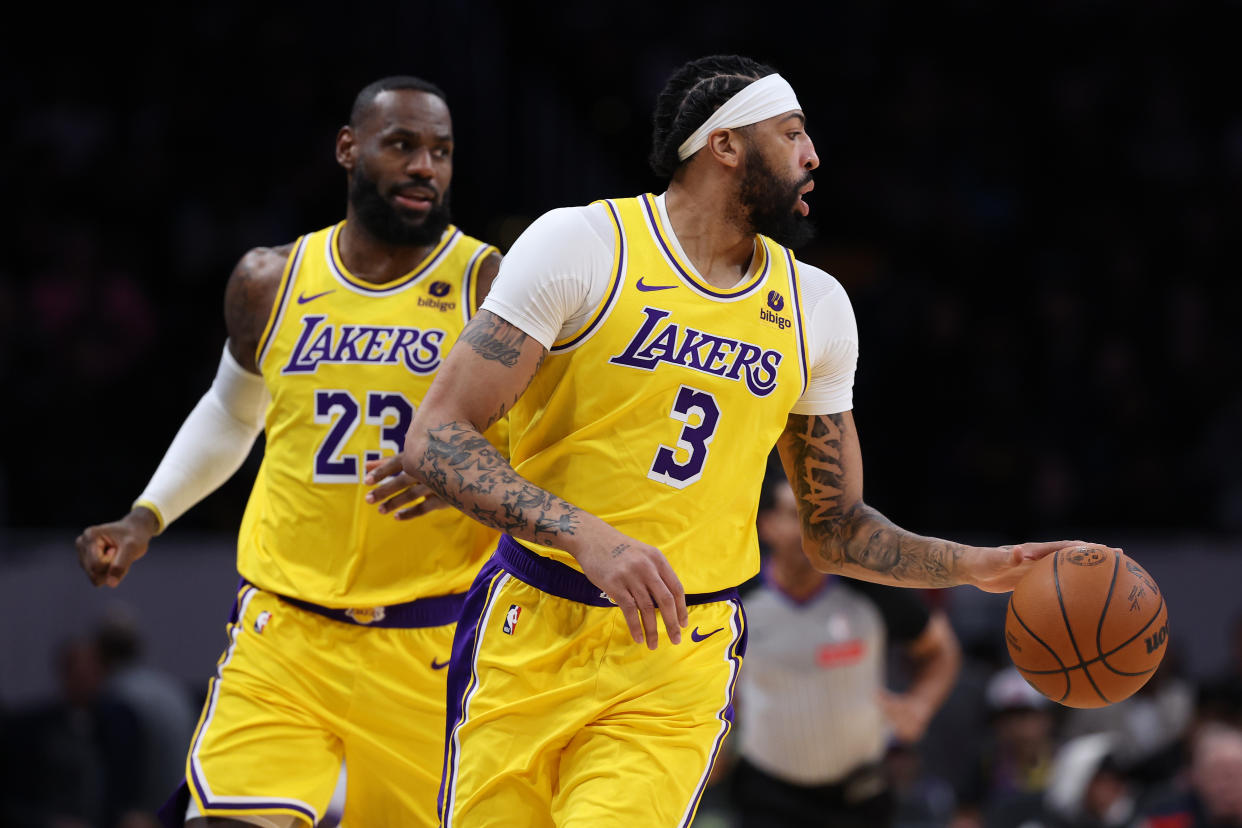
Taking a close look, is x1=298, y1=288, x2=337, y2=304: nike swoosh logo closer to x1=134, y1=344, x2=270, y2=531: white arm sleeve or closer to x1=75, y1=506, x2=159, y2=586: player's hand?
x1=134, y1=344, x2=270, y2=531: white arm sleeve

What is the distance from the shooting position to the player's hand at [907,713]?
707 cm

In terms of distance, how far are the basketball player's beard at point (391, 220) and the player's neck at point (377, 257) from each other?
23 millimetres

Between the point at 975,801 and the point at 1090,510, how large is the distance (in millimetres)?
3262

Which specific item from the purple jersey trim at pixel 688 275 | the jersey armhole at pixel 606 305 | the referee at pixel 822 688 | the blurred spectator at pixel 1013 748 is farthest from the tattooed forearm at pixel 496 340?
the blurred spectator at pixel 1013 748

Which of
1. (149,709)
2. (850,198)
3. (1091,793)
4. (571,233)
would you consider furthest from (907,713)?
(850,198)

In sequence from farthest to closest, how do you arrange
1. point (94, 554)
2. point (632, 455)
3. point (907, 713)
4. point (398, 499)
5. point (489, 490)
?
point (907, 713) → point (94, 554) → point (398, 499) → point (632, 455) → point (489, 490)

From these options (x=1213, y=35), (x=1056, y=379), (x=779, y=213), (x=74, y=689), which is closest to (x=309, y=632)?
(x=779, y=213)

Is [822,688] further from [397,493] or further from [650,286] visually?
[650,286]

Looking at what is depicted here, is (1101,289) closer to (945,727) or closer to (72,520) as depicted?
(945,727)

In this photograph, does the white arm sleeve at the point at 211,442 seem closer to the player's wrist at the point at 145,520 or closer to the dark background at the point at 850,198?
the player's wrist at the point at 145,520

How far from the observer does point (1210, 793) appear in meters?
8.08

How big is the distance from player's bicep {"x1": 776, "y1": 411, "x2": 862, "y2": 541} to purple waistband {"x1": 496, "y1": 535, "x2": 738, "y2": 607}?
42 centimetres

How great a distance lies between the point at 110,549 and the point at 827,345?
2.36 metres

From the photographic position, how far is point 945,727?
415 inches
